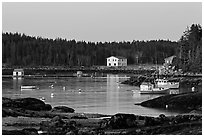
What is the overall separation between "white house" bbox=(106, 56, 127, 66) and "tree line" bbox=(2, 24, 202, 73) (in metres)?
1.35

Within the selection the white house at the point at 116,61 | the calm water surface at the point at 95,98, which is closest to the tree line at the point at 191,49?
the calm water surface at the point at 95,98

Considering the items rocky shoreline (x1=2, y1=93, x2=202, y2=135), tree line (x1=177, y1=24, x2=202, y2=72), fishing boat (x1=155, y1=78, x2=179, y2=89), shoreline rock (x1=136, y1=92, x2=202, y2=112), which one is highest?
tree line (x1=177, y1=24, x2=202, y2=72)

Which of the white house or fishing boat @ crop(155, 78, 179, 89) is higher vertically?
the white house

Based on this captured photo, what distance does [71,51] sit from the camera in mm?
73562

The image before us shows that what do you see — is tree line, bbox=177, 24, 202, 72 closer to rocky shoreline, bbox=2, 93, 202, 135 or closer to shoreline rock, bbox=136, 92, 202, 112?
shoreline rock, bbox=136, 92, 202, 112

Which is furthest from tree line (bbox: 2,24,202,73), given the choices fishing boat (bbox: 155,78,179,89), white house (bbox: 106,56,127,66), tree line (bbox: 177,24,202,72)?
fishing boat (bbox: 155,78,179,89)

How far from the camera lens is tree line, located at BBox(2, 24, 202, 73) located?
68.4m

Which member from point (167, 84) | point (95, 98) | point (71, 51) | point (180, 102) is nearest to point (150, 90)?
point (167, 84)

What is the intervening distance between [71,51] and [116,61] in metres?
7.43

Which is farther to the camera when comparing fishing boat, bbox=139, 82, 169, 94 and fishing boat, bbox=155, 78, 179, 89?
fishing boat, bbox=155, 78, 179, 89

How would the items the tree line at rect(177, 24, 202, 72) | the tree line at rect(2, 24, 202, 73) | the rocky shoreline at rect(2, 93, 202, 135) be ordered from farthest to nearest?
the tree line at rect(2, 24, 202, 73) < the tree line at rect(177, 24, 202, 72) < the rocky shoreline at rect(2, 93, 202, 135)

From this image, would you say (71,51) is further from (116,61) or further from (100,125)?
(100,125)

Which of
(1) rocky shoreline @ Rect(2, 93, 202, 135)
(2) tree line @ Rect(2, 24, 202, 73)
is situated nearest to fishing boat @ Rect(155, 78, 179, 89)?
(1) rocky shoreline @ Rect(2, 93, 202, 135)

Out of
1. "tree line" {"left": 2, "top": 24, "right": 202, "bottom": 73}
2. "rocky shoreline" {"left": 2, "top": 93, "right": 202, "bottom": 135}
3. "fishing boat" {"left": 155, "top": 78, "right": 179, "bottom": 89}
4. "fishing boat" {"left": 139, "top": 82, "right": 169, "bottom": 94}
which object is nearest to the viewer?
"rocky shoreline" {"left": 2, "top": 93, "right": 202, "bottom": 135}
